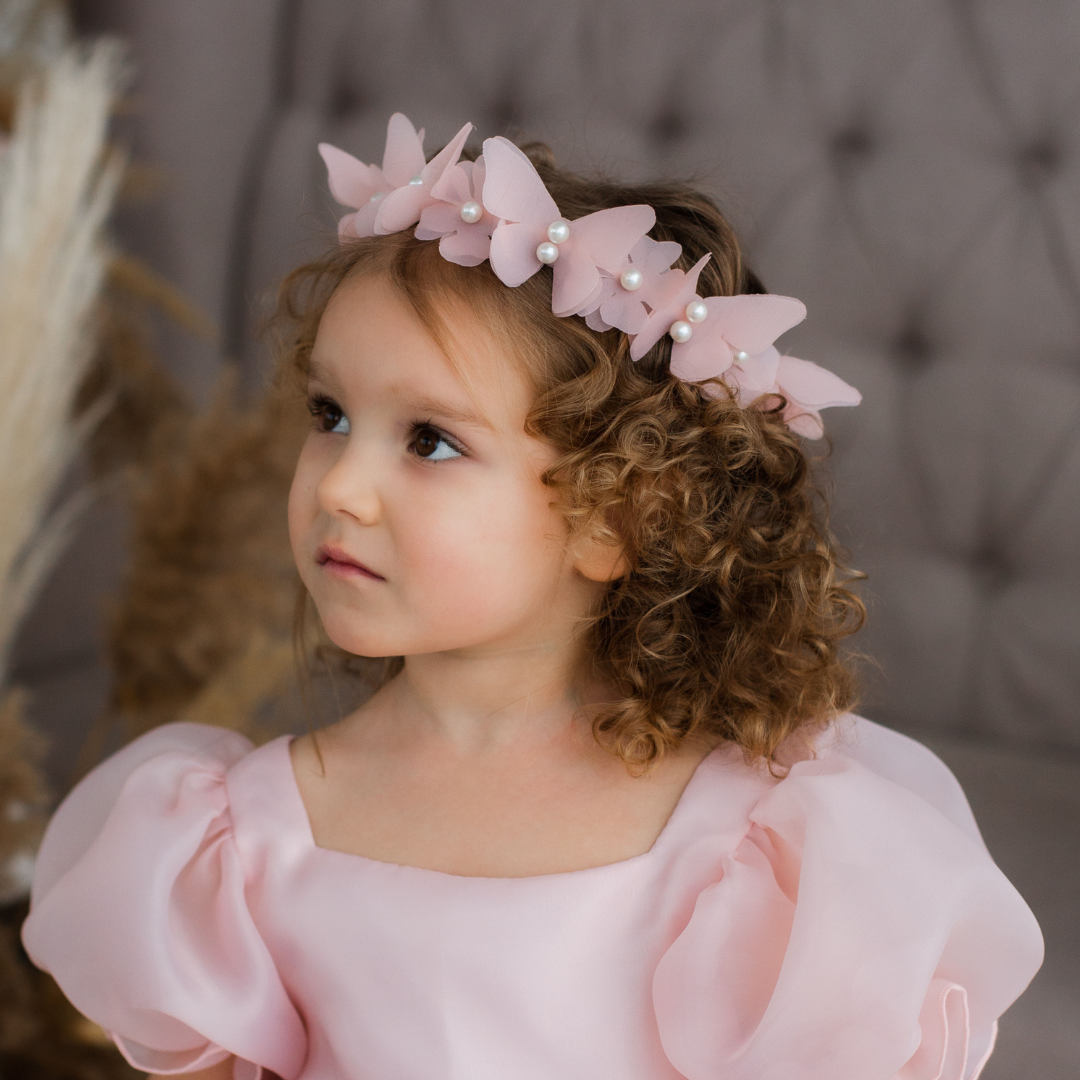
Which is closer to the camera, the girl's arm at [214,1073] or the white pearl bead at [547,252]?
the white pearl bead at [547,252]

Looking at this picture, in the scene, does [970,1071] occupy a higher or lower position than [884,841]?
lower

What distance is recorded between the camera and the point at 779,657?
0.85 metres

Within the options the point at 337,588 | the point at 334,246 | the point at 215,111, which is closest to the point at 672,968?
the point at 337,588

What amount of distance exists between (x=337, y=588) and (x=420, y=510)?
0.09m

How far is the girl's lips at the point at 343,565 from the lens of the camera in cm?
76

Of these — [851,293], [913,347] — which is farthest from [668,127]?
[913,347]

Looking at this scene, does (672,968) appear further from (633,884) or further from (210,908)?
(210,908)

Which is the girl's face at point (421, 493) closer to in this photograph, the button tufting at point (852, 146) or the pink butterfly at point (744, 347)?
the pink butterfly at point (744, 347)

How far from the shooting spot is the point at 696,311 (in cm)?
75

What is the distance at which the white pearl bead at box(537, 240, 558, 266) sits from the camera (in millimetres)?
735

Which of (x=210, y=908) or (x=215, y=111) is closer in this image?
(x=210, y=908)

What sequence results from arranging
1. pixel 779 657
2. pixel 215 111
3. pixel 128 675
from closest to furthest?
1. pixel 779 657
2. pixel 128 675
3. pixel 215 111

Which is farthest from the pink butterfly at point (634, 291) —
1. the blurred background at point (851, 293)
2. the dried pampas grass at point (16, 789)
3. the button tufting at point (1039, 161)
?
the button tufting at point (1039, 161)

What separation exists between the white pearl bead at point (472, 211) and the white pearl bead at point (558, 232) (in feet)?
0.16
